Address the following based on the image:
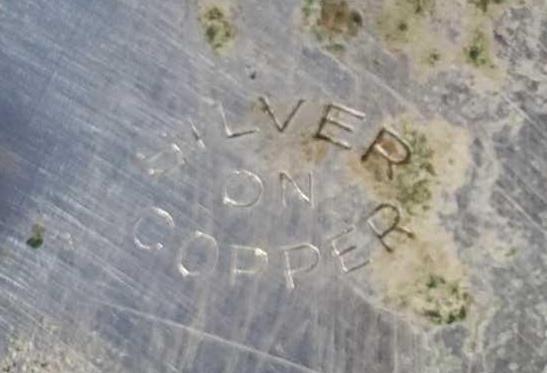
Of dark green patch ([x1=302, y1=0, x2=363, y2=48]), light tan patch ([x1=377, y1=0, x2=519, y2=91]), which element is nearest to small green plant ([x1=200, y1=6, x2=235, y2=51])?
dark green patch ([x1=302, y1=0, x2=363, y2=48])

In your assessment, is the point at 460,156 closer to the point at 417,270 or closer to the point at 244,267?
the point at 417,270

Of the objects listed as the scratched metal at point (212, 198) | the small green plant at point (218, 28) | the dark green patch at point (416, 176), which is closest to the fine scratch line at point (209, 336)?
the scratched metal at point (212, 198)

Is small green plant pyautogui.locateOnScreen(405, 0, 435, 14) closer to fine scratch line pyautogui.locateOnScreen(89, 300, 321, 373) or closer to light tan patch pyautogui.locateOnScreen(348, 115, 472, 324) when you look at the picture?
light tan patch pyautogui.locateOnScreen(348, 115, 472, 324)

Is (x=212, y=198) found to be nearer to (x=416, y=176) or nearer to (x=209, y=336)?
(x=209, y=336)

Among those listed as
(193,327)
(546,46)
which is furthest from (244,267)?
(546,46)

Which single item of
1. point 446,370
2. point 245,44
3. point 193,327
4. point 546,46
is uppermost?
point 546,46

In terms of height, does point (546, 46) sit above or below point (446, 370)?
above

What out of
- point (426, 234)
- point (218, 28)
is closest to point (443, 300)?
point (426, 234)

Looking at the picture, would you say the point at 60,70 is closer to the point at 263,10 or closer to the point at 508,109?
the point at 263,10
